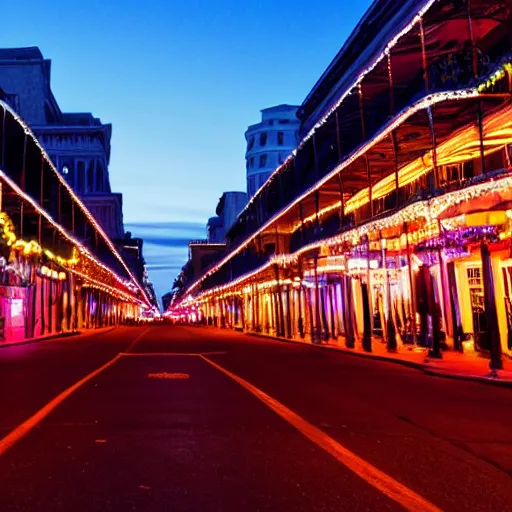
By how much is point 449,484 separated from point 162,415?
181 inches

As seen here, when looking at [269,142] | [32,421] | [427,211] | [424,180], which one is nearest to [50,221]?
[424,180]

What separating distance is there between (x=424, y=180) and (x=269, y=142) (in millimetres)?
104082

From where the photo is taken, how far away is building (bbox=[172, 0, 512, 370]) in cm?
1636

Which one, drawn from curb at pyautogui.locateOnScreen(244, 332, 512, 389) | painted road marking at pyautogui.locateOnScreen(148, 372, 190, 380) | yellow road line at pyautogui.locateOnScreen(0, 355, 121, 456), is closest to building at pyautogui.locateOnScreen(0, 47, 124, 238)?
curb at pyautogui.locateOnScreen(244, 332, 512, 389)

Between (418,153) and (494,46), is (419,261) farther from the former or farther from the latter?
(494,46)

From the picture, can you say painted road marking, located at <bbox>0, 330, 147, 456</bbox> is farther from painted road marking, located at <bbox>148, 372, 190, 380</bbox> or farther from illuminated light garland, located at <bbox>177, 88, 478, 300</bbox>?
illuminated light garland, located at <bbox>177, 88, 478, 300</bbox>

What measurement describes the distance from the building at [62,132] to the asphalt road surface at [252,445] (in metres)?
95.1

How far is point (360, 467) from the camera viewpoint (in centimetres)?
598

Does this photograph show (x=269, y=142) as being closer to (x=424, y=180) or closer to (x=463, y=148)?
(x=424, y=180)

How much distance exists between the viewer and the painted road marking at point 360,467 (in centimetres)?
487

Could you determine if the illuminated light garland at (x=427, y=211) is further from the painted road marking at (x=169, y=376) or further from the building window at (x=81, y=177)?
the building window at (x=81, y=177)

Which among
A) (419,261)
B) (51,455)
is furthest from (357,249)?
(51,455)

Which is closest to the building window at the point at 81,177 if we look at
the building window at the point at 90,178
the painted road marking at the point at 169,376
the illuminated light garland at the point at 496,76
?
the building window at the point at 90,178

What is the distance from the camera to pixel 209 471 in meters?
5.79
